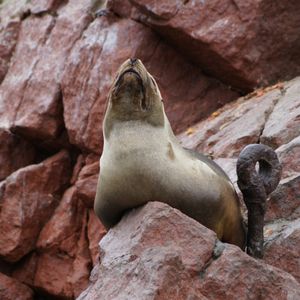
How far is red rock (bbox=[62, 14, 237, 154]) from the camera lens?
8.84m

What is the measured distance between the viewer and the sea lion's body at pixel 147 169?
5.12m

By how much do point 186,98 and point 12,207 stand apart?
226 cm

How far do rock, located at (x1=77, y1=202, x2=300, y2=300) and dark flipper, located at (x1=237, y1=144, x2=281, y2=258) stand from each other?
0.76 m

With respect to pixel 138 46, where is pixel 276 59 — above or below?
above

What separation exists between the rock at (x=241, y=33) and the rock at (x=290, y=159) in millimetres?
2369

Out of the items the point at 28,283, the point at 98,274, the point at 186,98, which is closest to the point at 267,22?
the point at 186,98

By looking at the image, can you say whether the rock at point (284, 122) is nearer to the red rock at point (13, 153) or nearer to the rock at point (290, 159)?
the rock at point (290, 159)

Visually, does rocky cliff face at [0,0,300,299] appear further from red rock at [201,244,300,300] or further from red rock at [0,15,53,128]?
red rock at [201,244,300,300]

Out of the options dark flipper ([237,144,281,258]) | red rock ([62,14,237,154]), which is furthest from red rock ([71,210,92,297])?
dark flipper ([237,144,281,258])

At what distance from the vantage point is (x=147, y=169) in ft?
16.7

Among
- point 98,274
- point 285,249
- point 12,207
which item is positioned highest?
point 285,249

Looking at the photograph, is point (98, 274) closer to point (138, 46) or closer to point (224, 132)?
point (224, 132)

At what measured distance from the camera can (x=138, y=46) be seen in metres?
8.95

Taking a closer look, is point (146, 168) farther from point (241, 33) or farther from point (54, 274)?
point (54, 274)
